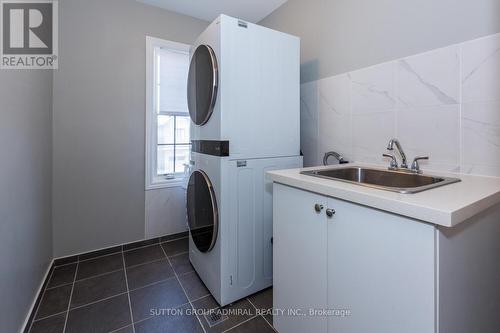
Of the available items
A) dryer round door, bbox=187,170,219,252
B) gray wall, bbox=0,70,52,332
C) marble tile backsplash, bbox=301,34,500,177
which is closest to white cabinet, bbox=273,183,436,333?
dryer round door, bbox=187,170,219,252

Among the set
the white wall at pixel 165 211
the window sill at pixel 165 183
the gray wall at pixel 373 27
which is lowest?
the white wall at pixel 165 211

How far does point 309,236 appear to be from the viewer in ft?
3.51

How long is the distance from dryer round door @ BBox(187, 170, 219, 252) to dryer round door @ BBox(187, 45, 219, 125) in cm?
43

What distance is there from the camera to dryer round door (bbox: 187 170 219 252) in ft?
5.05

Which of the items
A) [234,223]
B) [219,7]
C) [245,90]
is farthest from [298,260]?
[219,7]

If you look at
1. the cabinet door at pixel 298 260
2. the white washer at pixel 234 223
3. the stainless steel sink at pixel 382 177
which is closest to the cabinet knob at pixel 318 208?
the cabinet door at pixel 298 260

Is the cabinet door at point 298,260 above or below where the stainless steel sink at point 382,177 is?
below

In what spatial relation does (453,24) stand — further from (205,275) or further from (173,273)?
(173,273)

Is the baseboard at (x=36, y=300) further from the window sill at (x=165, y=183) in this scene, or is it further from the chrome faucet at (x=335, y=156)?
the chrome faucet at (x=335, y=156)

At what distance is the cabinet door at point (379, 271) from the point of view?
0.70 metres

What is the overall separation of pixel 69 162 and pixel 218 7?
202 cm

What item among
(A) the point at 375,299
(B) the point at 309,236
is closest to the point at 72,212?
(B) the point at 309,236

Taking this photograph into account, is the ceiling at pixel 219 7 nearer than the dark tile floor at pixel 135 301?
No

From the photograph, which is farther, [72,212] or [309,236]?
[72,212]
